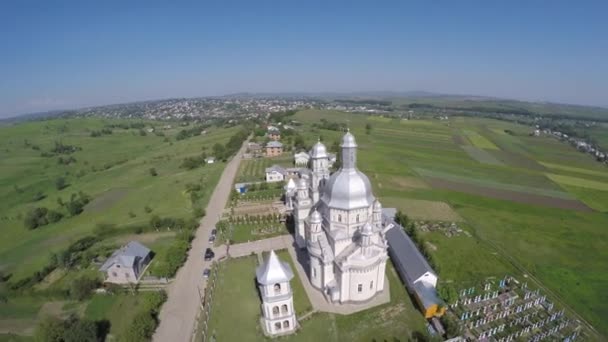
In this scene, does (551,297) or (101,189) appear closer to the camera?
(551,297)

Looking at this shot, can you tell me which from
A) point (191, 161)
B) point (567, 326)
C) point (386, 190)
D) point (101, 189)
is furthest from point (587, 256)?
point (101, 189)

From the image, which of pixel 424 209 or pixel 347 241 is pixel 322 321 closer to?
pixel 347 241

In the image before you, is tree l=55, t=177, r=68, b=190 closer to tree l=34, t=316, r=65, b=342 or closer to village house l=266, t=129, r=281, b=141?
village house l=266, t=129, r=281, b=141

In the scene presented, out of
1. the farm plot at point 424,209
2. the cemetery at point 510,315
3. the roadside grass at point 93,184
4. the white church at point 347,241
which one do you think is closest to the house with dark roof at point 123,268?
the roadside grass at point 93,184

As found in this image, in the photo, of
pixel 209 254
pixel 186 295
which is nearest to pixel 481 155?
pixel 209 254

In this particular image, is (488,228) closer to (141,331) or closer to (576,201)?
(576,201)
